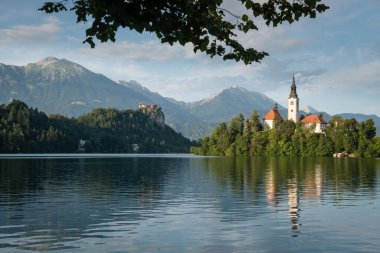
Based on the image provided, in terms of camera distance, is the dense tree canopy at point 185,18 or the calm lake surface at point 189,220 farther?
the calm lake surface at point 189,220

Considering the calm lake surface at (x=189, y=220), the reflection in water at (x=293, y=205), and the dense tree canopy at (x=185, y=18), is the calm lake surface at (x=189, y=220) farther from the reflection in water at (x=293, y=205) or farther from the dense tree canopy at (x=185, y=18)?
the dense tree canopy at (x=185, y=18)

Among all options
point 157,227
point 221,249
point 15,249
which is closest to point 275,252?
point 221,249

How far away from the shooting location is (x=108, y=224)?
33844mm

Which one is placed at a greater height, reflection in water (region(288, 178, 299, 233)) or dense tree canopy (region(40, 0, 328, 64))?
dense tree canopy (region(40, 0, 328, 64))

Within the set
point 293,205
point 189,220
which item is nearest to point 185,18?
point 189,220

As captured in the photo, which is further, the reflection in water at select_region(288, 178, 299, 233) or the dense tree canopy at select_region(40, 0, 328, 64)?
the reflection in water at select_region(288, 178, 299, 233)

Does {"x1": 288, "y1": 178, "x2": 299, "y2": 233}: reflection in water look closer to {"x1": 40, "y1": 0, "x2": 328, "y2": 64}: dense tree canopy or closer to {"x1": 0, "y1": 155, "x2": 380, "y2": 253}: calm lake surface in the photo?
{"x1": 0, "y1": 155, "x2": 380, "y2": 253}: calm lake surface

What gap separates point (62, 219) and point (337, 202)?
2443 centimetres

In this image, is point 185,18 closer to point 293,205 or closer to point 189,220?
point 189,220

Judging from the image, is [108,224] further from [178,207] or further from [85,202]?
[85,202]

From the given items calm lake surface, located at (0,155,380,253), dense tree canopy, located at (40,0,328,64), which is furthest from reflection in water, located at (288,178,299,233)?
dense tree canopy, located at (40,0,328,64)

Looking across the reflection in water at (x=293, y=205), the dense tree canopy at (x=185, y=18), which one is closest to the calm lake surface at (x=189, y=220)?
the reflection in water at (x=293, y=205)

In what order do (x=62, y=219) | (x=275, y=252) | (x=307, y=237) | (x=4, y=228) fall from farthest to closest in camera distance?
(x=62, y=219) < (x=4, y=228) < (x=307, y=237) < (x=275, y=252)

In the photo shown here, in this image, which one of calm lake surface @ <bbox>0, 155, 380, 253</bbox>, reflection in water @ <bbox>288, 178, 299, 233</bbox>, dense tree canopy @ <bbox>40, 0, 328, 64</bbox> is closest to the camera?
dense tree canopy @ <bbox>40, 0, 328, 64</bbox>
